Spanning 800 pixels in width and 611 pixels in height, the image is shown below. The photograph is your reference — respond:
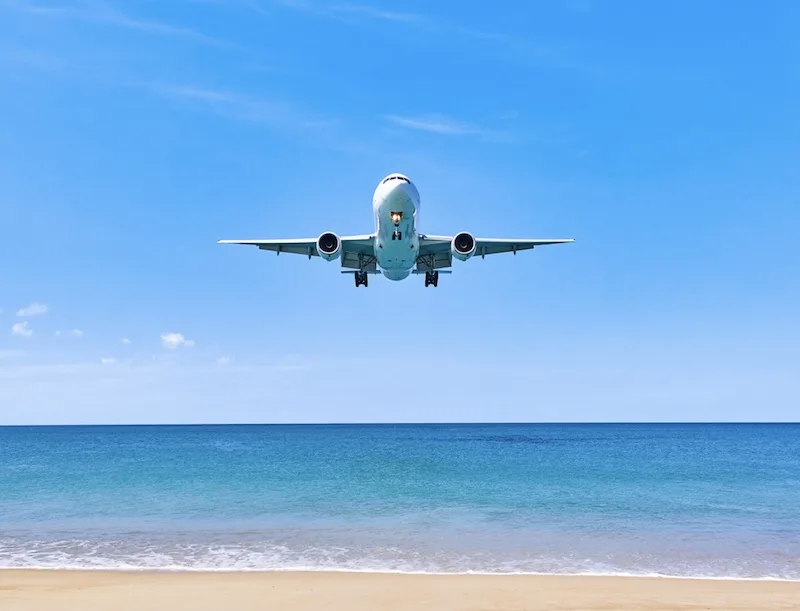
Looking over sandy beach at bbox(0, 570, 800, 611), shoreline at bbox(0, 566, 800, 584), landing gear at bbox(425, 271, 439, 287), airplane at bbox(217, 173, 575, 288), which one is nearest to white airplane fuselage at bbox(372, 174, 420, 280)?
airplane at bbox(217, 173, 575, 288)

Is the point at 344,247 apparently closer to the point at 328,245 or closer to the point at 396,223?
the point at 328,245

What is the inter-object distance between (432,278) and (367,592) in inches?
743

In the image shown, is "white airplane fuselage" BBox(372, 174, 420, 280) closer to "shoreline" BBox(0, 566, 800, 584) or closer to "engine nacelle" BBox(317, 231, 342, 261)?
"engine nacelle" BBox(317, 231, 342, 261)

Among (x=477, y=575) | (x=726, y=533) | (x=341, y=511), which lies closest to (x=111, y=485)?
(x=341, y=511)

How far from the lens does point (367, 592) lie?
1655 centimetres

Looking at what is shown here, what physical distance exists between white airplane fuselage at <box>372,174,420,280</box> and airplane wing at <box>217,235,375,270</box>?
5.25 feet

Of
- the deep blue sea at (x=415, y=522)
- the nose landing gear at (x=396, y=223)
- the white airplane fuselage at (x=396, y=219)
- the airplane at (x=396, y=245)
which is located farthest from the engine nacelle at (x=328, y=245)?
the deep blue sea at (x=415, y=522)

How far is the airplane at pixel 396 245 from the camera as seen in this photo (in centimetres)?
2438

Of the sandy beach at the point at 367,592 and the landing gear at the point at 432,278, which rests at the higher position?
the landing gear at the point at 432,278

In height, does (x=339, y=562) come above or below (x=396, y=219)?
below

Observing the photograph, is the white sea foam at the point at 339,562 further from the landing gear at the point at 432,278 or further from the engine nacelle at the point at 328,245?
the landing gear at the point at 432,278

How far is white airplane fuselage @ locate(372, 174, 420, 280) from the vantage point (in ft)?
78.7

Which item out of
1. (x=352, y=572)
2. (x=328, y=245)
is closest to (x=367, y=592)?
(x=352, y=572)

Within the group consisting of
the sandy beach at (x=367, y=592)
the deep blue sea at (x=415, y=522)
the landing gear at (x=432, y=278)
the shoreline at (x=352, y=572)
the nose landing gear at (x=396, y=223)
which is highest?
the nose landing gear at (x=396, y=223)
